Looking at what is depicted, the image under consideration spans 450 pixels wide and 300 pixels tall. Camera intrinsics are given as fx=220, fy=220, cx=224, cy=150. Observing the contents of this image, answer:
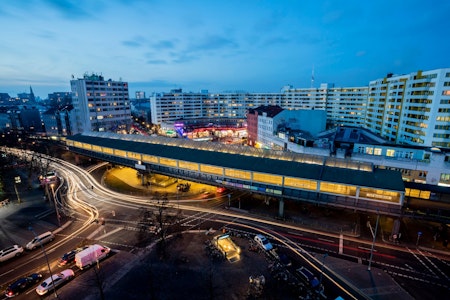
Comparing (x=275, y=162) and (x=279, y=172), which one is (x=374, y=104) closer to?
(x=275, y=162)

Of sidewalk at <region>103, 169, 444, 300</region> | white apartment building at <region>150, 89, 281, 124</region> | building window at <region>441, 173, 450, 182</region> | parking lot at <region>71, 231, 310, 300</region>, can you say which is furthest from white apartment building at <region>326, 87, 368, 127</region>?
parking lot at <region>71, 231, 310, 300</region>

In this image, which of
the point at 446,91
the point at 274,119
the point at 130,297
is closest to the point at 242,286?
the point at 130,297

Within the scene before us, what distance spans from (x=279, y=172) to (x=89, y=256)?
34671 mm

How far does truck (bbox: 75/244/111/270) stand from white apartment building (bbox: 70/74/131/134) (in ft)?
350

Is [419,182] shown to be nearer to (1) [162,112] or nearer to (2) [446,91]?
(2) [446,91]

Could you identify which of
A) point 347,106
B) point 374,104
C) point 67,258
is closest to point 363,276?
point 67,258

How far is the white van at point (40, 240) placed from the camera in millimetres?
36438

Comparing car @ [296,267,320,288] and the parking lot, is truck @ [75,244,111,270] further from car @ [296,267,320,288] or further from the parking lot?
car @ [296,267,320,288]

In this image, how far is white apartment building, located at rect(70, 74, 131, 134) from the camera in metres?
121

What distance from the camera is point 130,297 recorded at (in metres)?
27.4

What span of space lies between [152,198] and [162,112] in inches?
4386

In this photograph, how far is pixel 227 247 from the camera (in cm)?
3525

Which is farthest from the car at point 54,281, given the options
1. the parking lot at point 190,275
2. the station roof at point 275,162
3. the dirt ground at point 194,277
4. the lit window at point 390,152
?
the lit window at point 390,152

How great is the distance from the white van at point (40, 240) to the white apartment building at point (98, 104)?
97184mm
